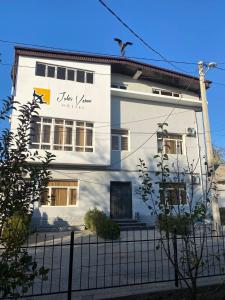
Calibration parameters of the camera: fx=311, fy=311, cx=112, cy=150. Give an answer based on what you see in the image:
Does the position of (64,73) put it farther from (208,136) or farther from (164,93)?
(208,136)

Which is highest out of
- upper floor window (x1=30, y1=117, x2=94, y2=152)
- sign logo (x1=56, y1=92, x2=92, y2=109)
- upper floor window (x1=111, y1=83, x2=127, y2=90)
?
upper floor window (x1=111, y1=83, x2=127, y2=90)

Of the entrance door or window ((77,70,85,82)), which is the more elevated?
window ((77,70,85,82))

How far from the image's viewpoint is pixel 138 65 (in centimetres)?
2098

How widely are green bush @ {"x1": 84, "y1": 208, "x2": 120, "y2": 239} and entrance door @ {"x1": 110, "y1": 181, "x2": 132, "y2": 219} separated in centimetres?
162

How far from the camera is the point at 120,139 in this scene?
20.2 meters

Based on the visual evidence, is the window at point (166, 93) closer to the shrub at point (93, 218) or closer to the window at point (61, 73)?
the window at point (61, 73)

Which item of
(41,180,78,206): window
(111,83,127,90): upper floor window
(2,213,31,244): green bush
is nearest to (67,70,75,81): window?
(111,83,127,90): upper floor window

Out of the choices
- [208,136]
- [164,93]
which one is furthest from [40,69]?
[208,136]

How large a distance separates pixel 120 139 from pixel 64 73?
541cm

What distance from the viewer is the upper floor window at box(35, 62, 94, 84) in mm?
18312

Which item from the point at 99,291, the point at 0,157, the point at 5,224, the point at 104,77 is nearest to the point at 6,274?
the point at 5,224

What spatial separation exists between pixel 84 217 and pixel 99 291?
12.5 metres

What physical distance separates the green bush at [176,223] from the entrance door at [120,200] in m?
13.9

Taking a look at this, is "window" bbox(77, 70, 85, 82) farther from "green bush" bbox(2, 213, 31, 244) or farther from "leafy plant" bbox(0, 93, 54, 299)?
"green bush" bbox(2, 213, 31, 244)
